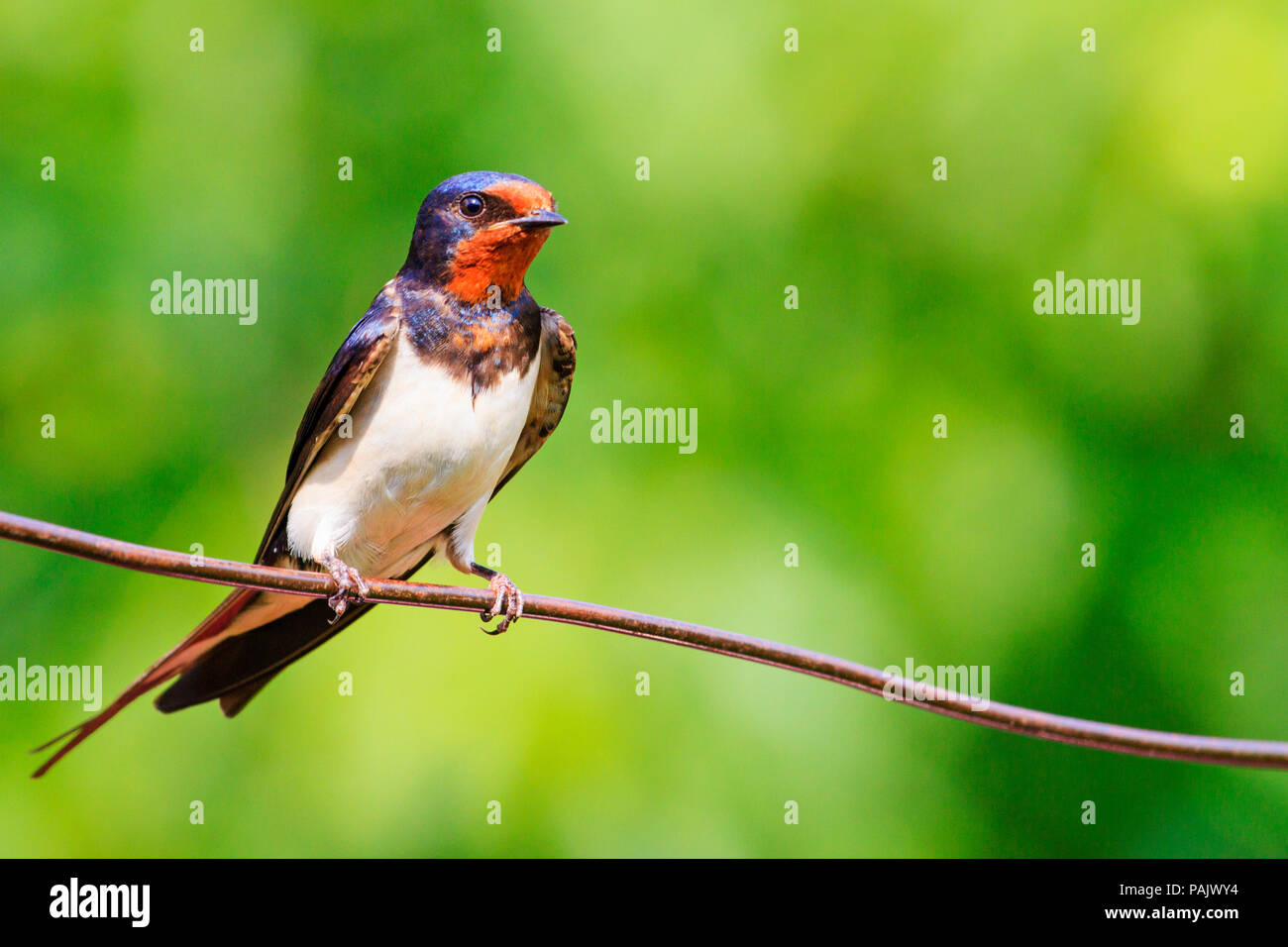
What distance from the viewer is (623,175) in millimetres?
5574

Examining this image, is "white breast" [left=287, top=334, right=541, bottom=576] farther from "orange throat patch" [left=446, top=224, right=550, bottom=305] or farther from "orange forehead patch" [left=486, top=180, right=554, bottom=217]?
"orange forehead patch" [left=486, top=180, right=554, bottom=217]

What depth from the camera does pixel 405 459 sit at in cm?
331

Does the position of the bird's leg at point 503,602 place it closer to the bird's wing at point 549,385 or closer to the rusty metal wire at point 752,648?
the bird's wing at point 549,385

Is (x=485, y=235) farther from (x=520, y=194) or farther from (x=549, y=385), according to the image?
(x=549, y=385)

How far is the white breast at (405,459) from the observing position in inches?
130

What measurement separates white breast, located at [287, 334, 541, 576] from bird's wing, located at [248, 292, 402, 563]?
0.03 metres

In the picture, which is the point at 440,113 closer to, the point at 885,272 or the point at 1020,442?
the point at 885,272

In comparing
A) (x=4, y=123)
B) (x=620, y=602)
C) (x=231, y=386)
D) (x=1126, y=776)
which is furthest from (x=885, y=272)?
(x=4, y=123)

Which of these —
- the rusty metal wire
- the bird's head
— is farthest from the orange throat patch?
the rusty metal wire

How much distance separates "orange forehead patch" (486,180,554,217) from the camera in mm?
3406

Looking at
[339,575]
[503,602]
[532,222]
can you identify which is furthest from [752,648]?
[532,222]

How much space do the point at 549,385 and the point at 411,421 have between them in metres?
0.54

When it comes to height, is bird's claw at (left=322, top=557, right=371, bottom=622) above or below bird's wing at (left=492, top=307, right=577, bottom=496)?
below

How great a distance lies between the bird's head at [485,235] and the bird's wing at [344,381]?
17 cm
